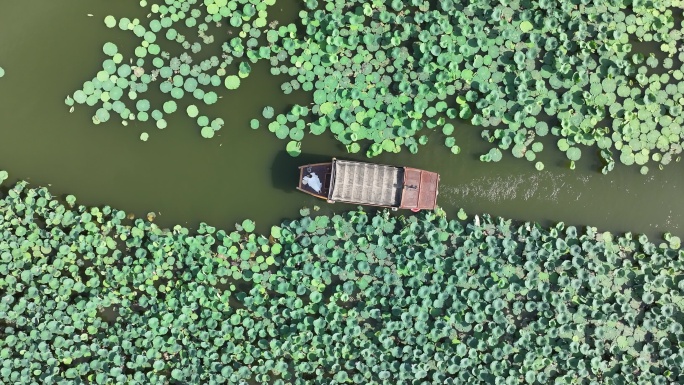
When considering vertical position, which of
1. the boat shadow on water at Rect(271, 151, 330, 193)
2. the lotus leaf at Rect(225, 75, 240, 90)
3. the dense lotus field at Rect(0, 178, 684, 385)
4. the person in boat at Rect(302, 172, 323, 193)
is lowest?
the dense lotus field at Rect(0, 178, 684, 385)

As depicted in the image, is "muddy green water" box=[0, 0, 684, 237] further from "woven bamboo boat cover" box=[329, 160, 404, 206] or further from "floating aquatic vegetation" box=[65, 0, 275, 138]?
"woven bamboo boat cover" box=[329, 160, 404, 206]

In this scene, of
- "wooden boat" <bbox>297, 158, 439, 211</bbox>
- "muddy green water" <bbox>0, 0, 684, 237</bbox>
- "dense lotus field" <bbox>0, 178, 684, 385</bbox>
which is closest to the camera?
"wooden boat" <bbox>297, 158, 439, 211</bbox>

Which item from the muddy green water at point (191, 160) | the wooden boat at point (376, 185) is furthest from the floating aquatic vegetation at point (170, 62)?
the wooden boat at point (376, 185)

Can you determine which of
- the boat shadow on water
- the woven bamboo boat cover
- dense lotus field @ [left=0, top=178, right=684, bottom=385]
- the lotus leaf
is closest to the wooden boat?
the woven bamboo boat cover

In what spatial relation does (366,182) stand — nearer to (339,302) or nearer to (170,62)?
(339,302)

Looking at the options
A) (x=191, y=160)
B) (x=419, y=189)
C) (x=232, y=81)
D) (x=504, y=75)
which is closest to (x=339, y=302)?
(x=419, y=189)

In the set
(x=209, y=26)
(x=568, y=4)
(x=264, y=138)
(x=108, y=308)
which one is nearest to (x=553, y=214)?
(x=568, y=4)
